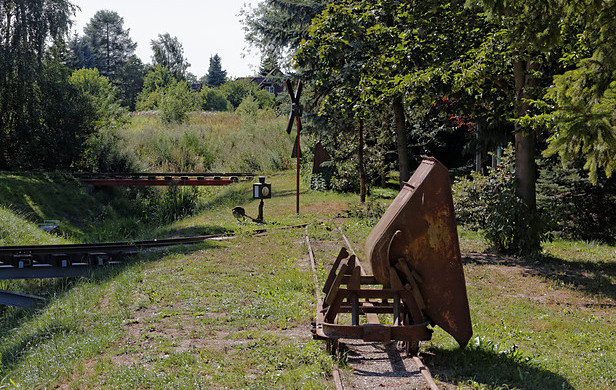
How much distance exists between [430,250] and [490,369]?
4.30ft

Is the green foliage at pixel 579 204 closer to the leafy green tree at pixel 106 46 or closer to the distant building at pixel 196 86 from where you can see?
the leafy green tree at pixel 106 46

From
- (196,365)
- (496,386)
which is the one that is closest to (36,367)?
(196,365)

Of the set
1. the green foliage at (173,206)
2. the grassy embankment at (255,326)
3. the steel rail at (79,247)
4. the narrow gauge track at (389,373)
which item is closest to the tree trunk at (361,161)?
the green foliage at (173,206)

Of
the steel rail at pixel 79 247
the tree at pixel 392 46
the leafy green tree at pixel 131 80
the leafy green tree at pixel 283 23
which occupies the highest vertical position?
the leafy green tree at pixel 131 80

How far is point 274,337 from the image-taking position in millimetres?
6930

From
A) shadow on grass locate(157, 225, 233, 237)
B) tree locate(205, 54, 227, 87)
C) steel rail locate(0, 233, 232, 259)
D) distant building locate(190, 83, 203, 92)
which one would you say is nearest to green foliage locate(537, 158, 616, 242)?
shadow on grass locate(157, 225, 233, 237)

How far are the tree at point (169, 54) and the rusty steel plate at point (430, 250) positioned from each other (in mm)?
102685

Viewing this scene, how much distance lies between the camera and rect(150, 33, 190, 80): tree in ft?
342

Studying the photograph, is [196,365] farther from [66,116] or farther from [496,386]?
[66,116]

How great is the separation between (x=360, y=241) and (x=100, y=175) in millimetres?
17451

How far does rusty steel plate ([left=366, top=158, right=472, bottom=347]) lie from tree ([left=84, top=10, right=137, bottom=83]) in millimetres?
107736

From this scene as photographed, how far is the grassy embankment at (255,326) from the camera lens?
579 centimetres

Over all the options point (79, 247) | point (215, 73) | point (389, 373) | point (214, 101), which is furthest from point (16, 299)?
point (215, 73)

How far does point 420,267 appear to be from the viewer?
5770 millimetres
